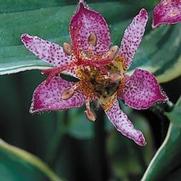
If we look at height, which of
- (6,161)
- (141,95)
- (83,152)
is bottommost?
(83,152)

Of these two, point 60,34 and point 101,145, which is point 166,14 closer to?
point 60,34

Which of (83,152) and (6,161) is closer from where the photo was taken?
(6,161)

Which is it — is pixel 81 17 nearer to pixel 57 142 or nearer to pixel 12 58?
pixel 12 58

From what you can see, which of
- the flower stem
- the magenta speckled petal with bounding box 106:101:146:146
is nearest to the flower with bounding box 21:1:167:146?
the magenta speckled petal with bounding box 106:101:146:146

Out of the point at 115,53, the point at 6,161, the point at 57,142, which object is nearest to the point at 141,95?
the point at 115,53

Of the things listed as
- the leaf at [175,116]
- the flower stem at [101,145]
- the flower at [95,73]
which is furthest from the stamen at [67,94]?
the flower stem at [101,145]

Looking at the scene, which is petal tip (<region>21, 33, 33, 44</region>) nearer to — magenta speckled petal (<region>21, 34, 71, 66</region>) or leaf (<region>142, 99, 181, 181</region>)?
magenta speckled petal (<region>21, 34, 71, 66</region>)

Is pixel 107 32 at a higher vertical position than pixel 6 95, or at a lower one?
higher
